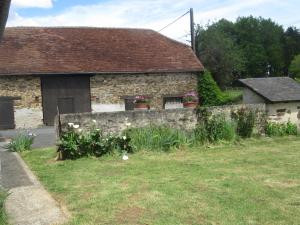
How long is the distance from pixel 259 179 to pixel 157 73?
17.7 m

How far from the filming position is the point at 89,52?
2522 centimetres

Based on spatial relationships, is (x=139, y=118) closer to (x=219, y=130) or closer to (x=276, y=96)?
(x=219, y=130)

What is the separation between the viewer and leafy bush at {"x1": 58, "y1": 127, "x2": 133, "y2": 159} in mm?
11508

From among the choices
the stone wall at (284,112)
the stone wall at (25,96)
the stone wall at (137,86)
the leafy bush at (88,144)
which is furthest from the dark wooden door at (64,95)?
the leafy bush at (88,144)

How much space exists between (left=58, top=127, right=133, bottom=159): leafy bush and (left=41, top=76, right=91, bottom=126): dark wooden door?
11914 mm

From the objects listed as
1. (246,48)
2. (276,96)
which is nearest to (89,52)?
(276,96)

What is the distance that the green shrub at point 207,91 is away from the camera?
2652 centimetres

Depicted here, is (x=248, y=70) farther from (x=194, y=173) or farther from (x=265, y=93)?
(x=194, y=173)

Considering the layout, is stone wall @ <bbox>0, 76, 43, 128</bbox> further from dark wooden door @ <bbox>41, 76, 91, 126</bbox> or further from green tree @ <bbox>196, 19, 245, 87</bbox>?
green tree @ <bbox>196, 19, 245, 87</bbox>

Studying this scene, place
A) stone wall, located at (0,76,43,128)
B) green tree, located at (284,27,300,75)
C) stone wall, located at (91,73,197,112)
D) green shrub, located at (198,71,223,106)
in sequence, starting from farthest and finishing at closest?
green tree, located at (284,27,300,75) → green shrub, located at (198,71,223,106) → stone wall, located at (91,73,197,112) → stone wall, located at (0,76,43,128)

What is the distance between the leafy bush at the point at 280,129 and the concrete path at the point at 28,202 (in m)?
8.24

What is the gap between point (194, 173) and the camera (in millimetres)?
8961

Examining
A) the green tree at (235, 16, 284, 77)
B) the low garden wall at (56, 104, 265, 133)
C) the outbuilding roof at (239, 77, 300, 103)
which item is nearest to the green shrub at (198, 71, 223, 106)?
the outbuilding roof at (239, 77, 300, 103)

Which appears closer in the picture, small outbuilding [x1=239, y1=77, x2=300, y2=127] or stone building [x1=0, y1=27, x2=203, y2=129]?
small outbuilding [x1=239, y1=77, x2=300, y2=127]
